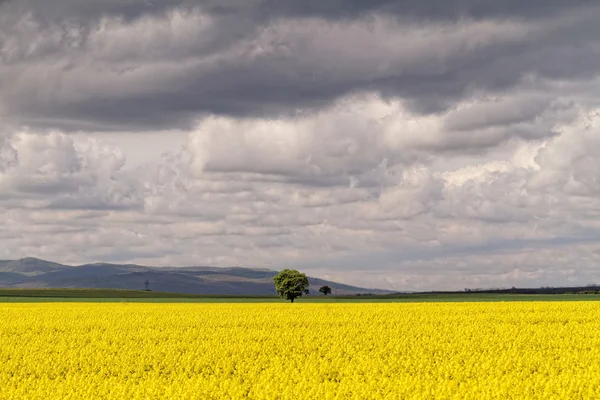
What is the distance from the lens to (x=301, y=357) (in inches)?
1122

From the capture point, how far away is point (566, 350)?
32.1 meters

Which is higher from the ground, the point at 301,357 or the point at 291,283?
the point at 291,283

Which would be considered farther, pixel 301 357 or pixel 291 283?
pixel 291 283

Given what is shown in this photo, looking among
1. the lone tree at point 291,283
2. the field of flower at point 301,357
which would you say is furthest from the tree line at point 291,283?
the field of flower at point 301,357

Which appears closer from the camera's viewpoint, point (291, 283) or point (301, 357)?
point (301, 357)

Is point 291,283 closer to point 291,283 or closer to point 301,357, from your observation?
point 291,283

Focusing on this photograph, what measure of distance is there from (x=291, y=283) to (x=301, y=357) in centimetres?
10067

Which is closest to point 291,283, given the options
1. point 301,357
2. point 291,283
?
point 291,283

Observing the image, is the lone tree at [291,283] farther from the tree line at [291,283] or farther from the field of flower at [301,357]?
the field of flower at [301,357]

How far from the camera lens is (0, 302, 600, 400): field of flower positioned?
2027 cm

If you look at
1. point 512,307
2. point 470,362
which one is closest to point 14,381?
point 470,362

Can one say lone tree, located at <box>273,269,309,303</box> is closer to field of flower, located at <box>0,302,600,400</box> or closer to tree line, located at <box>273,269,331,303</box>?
tree line, located at <box>273,269,331,303</box>

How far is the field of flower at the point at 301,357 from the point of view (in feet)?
66.5

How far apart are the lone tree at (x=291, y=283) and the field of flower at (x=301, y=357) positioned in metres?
76.7
